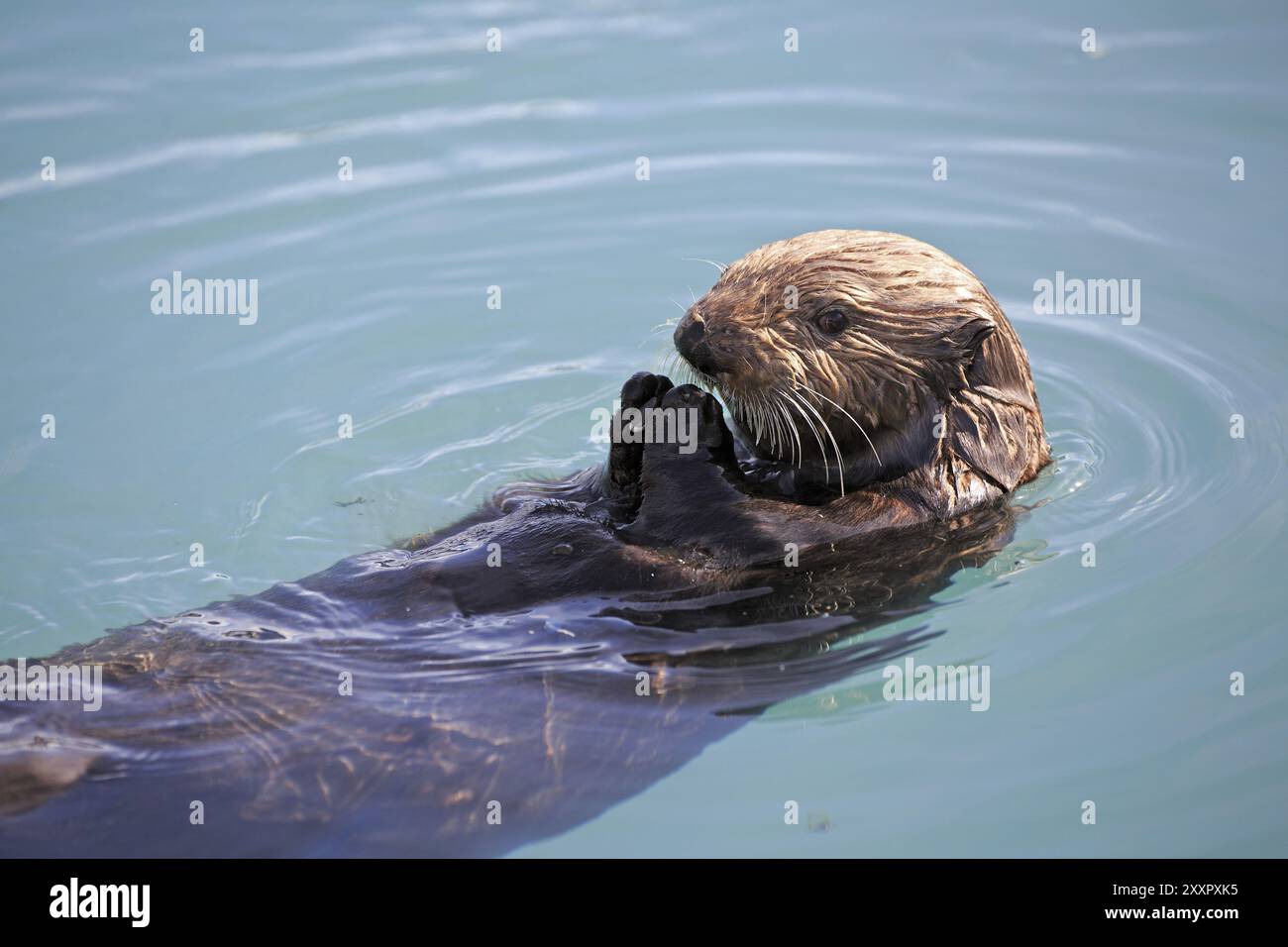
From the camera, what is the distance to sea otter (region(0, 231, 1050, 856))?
4168 millimetres

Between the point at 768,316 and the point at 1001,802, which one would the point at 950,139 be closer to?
the point at 768,316

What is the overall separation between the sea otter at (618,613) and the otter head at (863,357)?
0.01m

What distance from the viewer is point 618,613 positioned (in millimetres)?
4902

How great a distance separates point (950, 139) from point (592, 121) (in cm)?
255

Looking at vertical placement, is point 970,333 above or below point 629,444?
above

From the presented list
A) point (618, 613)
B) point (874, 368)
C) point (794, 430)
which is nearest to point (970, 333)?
point (874, 368)

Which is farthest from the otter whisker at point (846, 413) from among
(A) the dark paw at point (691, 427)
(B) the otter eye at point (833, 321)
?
(A) the dark paw at point (691, 427)

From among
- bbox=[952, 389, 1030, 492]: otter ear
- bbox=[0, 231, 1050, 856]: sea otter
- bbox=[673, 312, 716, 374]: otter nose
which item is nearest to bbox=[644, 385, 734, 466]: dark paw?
bbox=[0, 231, 1050, 856]: sea otter

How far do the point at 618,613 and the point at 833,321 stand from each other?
53.2 inches

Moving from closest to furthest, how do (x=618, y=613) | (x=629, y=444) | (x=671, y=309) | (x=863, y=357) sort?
(x=618, y=613)
(x=863, y=357)
(x=629, y=444)
(x=671, y=309)

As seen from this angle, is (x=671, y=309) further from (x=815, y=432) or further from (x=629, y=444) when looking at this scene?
(x=815, y=432)

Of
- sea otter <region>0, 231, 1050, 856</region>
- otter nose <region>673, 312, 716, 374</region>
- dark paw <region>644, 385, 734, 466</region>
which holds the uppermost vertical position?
otter nose <region>673, 312, 716, 374</region>

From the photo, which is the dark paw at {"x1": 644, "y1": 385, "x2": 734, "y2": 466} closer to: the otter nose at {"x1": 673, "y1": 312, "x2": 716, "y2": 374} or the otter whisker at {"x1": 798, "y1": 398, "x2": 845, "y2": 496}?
the otter nose at {"x1": 673, "y1": 312, "x2": 716, "y2": 374}

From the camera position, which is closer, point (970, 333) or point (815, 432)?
point (815, 432)
